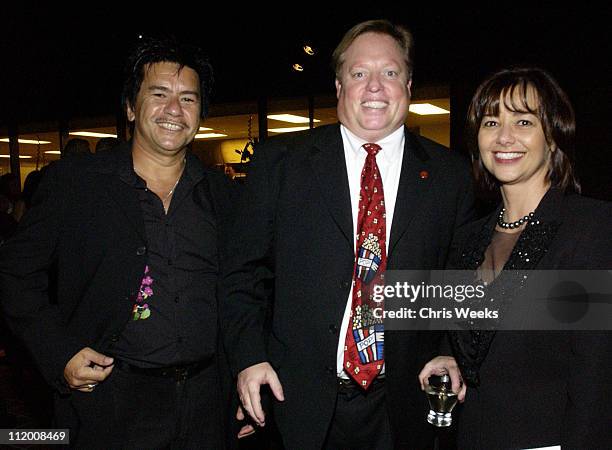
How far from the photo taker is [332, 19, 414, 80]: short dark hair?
210cm

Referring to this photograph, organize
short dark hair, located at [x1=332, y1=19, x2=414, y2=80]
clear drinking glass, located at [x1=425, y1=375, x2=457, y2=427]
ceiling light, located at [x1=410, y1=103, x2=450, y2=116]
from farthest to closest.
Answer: ceiling light, located at [x1=410, y1=103, x2=450, y2=116] → short dark hair, located at [x1=332, y1=19, x2=414, y2=80] → clear drinking glass, located at [x1=425, y1=375, x2=457, y2=427]

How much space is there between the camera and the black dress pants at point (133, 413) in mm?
2031

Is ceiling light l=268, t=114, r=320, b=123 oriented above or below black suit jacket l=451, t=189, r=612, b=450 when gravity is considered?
above

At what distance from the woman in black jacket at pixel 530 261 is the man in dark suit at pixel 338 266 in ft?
0.62

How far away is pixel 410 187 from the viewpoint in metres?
1.96

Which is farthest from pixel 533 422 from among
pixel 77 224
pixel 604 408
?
pixel 77 224

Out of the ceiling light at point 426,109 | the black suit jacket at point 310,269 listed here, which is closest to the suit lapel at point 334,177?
the black suit jacket at point 310,269

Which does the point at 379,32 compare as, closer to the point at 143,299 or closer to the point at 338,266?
the point at 338,266

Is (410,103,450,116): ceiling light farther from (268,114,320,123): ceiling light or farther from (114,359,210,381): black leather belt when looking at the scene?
(114,359,210,381): black leather belt

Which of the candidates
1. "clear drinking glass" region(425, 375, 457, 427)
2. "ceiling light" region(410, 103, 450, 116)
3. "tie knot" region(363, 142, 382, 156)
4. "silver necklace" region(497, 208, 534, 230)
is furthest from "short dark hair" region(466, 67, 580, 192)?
"ceiling light" region(410, 103, 450, 116)

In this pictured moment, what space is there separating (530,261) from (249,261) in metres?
0.96

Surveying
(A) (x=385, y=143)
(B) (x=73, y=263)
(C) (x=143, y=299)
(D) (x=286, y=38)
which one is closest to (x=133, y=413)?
(C) (x=143, y=299)

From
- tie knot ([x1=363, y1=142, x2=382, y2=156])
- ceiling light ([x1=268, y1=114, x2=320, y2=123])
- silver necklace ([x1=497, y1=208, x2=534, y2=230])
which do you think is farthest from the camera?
ceiling light ([x1=268, y1=114, x2=320, y2=123])

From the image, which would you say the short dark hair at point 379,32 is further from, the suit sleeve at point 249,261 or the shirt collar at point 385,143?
the suit sleeve at point 249,261
